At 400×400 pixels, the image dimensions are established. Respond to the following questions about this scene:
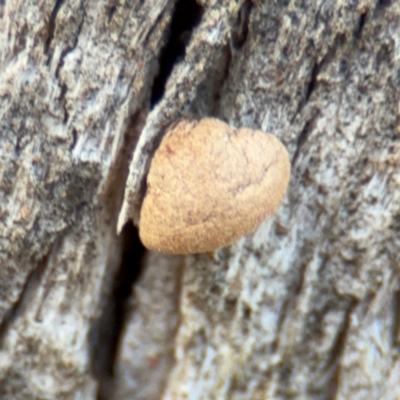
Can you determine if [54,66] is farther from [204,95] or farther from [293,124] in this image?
[293,124]

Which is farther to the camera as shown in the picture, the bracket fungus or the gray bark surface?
the gray bark surface

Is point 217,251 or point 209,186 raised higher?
point 209,186

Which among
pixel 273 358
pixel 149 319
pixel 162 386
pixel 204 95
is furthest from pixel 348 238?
pixel 162 386

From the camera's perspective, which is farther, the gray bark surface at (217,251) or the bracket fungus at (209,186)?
the gray bark surface at (217,251)
